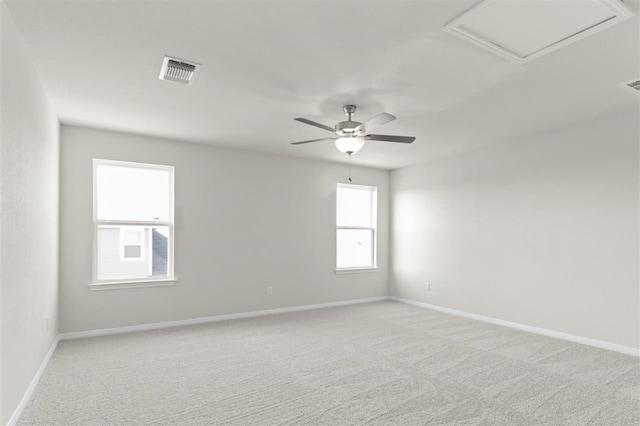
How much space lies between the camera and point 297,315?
565cm

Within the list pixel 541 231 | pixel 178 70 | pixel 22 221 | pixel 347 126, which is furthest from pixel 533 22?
pixel 22 221

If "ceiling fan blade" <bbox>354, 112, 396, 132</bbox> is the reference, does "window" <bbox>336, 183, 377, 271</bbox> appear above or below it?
below

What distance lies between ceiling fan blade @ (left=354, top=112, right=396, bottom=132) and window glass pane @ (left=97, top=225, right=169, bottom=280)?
306 centimetres

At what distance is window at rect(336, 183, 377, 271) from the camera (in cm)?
672

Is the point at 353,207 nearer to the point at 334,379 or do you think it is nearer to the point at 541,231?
the point at 541,231

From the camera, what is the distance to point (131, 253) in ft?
15.9

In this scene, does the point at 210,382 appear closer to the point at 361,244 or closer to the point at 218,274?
the point at 218,274

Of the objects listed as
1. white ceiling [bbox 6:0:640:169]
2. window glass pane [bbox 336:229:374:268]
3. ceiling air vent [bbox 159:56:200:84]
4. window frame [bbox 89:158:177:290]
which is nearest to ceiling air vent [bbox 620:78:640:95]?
white ceiling [bbox 6:0:640:169]

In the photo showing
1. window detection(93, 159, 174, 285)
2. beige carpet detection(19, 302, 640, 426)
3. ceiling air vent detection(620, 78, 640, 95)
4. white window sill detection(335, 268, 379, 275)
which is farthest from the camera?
white window sill detection(335, 268, 379, 275)

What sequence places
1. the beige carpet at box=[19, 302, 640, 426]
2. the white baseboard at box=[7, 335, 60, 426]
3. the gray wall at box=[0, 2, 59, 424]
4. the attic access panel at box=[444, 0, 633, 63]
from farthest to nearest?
the beige carpet at box=[19, 302, 640, 426] → the white baseboard at box=[7, 335, 60, 426] → the gray wall at box=[0, 2, 59, 424] → the attic access panel at box=[444, 0, 633, 63]

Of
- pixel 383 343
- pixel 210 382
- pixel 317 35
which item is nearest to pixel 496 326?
pixel 383 343

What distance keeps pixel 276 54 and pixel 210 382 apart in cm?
263

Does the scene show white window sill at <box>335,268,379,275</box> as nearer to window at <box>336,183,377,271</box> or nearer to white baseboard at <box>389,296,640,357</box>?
window at <box>336,183,377,271</box>

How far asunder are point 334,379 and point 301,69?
8.33 ft
